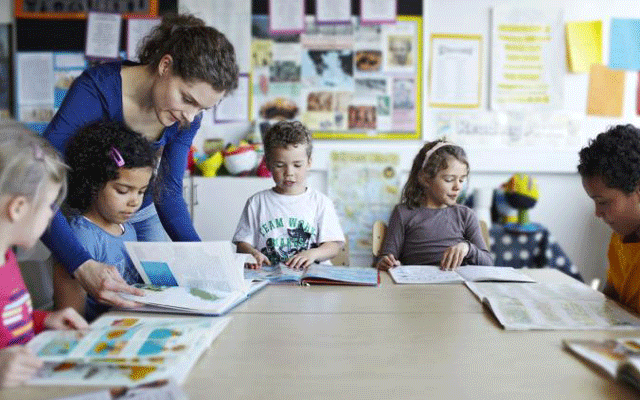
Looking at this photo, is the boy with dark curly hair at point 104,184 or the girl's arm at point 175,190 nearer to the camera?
the boy with dark curly hair at point 104,184

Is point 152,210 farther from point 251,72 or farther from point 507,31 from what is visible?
point 507,31

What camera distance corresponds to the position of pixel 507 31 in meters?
3.19

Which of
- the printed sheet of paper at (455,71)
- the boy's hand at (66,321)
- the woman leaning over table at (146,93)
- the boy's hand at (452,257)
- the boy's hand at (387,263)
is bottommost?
the boy's hand at (387,263)

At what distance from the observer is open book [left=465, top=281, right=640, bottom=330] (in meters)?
1.14

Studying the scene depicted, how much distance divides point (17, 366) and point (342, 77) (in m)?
2.61

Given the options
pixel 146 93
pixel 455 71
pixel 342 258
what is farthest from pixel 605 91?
pixel 146 93

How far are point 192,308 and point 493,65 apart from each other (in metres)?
2.50

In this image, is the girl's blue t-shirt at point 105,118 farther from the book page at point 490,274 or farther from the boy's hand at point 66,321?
the book page at point 490,274

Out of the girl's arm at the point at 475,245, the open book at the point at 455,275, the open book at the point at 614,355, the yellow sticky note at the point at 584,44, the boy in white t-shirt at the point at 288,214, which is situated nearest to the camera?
the open book at the point at 614,355

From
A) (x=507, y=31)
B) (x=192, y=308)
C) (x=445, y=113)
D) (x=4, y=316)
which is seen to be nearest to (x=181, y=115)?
(x=192, y=308)

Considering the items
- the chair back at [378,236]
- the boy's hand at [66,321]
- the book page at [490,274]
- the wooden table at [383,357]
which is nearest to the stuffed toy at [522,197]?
the chair back at [378,236]

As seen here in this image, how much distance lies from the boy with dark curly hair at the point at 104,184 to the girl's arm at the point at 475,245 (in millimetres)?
1007

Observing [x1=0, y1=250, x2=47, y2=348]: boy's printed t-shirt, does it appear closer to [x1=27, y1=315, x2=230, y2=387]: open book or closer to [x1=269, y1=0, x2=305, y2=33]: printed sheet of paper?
[x1=27, y1=315, x2=230, y2=387]: open book

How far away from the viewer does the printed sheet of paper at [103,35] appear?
3197 mm
